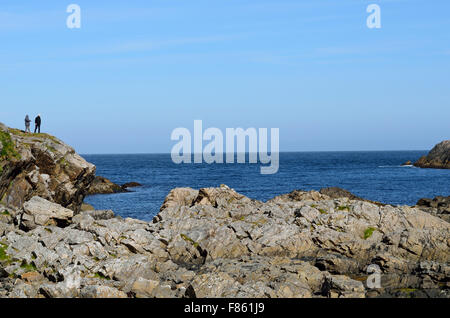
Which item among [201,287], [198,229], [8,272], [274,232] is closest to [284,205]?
[274,232]

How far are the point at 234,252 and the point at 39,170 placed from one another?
1898 cm

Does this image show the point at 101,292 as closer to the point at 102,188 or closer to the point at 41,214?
the point at 41,214

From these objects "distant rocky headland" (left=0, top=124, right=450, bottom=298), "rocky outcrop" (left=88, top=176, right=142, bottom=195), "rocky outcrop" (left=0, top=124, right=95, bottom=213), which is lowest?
"rocky outcrop" (left=88, top=176, right=142, bottom=195)

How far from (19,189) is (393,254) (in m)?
27.5

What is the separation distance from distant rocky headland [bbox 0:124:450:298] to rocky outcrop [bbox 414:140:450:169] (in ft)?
340

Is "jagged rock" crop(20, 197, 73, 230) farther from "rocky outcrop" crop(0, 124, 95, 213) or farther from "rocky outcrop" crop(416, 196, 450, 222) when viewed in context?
"rocky outcrop" crop(416, 196, 450, 222)

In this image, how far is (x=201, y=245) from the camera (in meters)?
33.0

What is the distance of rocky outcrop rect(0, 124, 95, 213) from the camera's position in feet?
129

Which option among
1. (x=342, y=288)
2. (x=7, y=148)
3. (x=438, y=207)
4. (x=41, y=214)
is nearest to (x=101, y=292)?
(x=342, y=288)

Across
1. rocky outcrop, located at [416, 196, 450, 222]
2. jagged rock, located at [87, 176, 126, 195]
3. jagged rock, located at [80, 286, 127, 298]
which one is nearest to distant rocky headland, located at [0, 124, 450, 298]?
jagged rock, located at [80, 286, 127, 298]

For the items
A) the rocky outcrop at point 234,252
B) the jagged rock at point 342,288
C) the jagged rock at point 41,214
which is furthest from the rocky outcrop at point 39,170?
the jagged rock at point 342,288

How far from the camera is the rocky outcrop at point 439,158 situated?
141 metres

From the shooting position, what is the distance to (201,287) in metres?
24.4
